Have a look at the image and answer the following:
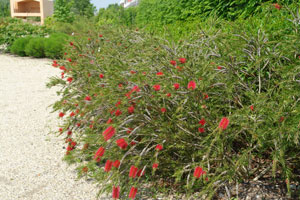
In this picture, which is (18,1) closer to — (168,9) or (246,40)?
(168,9)

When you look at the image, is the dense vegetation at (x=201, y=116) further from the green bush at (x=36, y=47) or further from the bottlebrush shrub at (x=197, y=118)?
the green bush at (x=36, y=47)

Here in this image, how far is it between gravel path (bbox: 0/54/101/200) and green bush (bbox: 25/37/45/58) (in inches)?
180

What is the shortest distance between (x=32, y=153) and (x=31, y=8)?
3548 centimetres

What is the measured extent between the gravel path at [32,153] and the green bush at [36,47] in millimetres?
4582

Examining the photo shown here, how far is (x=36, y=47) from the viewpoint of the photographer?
1173 centimetres

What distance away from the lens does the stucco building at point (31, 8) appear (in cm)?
3234

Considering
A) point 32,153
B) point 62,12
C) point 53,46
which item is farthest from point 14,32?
point 62,12

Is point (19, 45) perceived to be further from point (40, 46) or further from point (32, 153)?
point (32, 153)

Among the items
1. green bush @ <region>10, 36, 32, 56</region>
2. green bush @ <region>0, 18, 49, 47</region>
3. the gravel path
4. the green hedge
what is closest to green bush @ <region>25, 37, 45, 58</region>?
the green hedge

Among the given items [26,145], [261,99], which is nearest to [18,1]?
[26,145]

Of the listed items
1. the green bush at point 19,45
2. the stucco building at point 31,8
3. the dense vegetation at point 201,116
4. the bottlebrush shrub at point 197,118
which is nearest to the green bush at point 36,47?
the green bush at point 19,45

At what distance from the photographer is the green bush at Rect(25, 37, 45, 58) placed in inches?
462

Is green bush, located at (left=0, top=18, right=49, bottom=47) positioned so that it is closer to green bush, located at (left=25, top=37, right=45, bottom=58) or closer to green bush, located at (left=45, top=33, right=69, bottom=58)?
green bush, located at (left=25, top=37, right=45, bottom=58)

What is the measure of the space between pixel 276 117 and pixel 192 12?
184 inches
